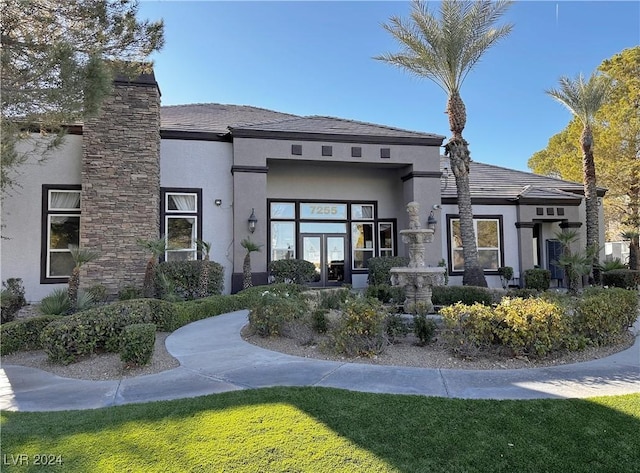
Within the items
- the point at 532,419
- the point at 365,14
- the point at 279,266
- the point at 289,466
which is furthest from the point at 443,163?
the point at 289,466

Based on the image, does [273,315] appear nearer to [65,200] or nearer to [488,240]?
[65,200]

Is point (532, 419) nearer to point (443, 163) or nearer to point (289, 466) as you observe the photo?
point (289, 466)

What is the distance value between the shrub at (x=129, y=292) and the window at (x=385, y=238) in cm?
921

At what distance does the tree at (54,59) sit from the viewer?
6.70 meters

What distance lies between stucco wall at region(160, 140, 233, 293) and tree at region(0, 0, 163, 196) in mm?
4772

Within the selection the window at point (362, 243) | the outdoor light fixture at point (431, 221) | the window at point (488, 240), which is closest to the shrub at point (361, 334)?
the outdoor light fixture at point (431, 221)

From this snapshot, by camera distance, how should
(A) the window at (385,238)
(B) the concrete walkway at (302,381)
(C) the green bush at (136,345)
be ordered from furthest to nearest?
(A) the window at (385,238), (C) the green bush at (136,345), (B) the concrete walkway at (302,381)

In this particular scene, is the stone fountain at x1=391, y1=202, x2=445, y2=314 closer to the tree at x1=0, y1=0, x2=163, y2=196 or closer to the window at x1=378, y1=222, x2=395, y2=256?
the window at x1=378, y1=222, x2=395, y2=256

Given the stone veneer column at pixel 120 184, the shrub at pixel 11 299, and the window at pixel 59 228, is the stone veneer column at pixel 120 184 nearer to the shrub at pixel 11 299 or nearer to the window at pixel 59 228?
the window at pixel 59 228

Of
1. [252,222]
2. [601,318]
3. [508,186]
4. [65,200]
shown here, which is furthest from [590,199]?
[65,200]

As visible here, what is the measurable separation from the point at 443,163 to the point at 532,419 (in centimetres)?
1773

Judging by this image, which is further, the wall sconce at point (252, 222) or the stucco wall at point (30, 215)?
the wall sconce at point (252, 222)

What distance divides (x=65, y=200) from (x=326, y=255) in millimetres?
9226

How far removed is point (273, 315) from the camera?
702 cm
